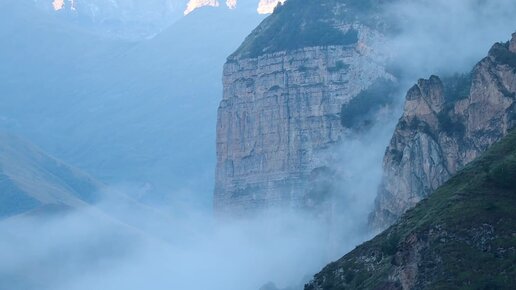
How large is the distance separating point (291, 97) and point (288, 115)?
1569 millimetres

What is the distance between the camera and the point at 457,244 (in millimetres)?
63594

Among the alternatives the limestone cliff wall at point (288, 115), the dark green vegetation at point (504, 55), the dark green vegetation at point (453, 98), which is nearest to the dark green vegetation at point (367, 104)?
the limestone cliff wall at point (288, 115)

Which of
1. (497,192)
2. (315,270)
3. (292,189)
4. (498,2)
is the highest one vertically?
(498,2)

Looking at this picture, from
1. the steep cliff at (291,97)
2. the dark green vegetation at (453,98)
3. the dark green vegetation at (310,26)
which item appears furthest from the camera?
the dark green vegetation at (310,26)

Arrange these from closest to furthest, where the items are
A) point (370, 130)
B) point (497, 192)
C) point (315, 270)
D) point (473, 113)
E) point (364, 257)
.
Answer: point (497, 192) < point (364, 257) < point (473, 113) < point (315, 270) < point (370, 130)

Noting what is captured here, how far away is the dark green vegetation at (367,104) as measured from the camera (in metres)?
137

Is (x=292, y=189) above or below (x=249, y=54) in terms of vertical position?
below

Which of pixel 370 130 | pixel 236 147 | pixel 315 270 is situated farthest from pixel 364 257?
pixel 236 147

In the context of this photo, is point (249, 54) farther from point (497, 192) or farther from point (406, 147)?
point (497, 192)

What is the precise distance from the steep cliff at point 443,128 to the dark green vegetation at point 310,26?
32.6 meters

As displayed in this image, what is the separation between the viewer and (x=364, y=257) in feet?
241

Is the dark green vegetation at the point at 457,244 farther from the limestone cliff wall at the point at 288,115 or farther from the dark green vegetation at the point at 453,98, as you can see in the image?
the limestone cliff wall at the point at 288,115

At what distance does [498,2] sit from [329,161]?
1873 centimetres

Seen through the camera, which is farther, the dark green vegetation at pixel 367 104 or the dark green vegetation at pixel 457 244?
the dark green vegetation at pixel 367 104
